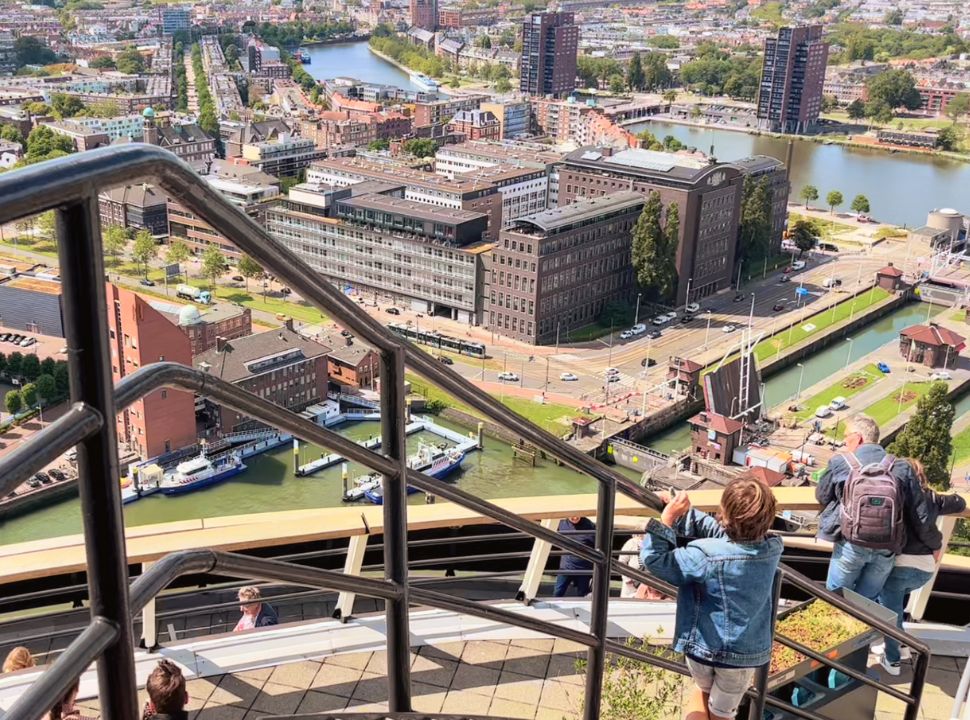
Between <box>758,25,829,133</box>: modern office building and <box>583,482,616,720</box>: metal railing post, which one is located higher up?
<box>583,482,616,720</box>: metal railing post

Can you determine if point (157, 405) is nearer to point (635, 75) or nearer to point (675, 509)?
point (675, 509)

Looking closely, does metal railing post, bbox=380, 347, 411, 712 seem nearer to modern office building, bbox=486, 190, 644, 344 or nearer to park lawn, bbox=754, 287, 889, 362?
modern office building, bbox=486, 190, 644, 344

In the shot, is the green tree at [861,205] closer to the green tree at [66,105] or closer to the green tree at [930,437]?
the green tree at [930,437]

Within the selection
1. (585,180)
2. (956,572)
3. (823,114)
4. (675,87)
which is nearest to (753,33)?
(675,87)

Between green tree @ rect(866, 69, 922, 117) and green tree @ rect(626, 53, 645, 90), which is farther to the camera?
green tree @ rect(626, 53, 645, 90)

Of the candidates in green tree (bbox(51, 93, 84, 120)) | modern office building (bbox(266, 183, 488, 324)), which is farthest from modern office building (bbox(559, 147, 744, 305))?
green tree (bbox(51, 93, 84, 120))

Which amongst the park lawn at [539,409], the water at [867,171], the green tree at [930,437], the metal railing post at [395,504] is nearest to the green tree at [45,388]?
the park lawn at [539,409]

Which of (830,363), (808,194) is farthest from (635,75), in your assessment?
(830,363)
